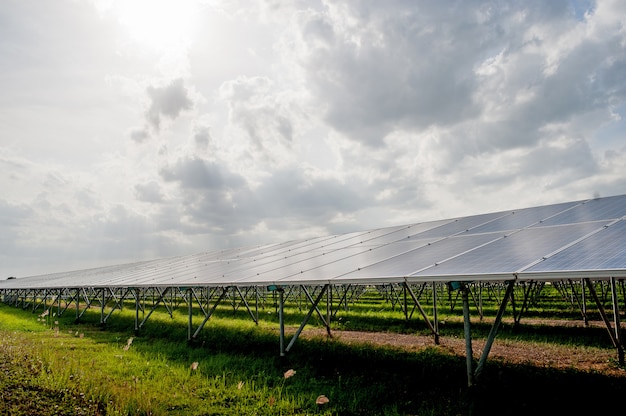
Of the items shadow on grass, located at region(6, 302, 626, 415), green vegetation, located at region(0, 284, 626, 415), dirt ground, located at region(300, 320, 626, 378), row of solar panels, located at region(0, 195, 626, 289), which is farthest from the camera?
dirt ground, located at region(300, 320, 626, 378)

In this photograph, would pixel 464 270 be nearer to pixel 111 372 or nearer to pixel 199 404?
pixel 199 404

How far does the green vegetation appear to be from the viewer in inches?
292

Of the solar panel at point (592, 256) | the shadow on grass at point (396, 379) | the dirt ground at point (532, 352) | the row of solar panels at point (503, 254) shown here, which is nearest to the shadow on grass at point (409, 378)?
the shadow on grass at point (396, 379)

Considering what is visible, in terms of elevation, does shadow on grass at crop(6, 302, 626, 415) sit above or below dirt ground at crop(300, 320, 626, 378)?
above

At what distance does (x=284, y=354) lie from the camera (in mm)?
11500

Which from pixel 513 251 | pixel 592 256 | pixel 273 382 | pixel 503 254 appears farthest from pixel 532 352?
pixel 273 382

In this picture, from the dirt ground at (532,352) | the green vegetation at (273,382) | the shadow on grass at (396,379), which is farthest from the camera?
the dirt ground at (532,352)

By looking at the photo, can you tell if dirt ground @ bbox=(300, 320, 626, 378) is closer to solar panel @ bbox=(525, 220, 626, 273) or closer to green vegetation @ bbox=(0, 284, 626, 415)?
green vegetation @ bbox=(0, 284, 626, 415)

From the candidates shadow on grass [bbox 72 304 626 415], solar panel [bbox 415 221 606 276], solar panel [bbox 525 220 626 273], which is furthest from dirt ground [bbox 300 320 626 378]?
solar panel [bbox 525 220 626 273]

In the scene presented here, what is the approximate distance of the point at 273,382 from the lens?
917 centimetres

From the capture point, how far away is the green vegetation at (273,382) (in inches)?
292

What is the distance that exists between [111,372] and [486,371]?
8.82 metres

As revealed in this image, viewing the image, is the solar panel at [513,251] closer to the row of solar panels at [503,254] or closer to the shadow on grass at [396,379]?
the row of solar panels at [503,254]

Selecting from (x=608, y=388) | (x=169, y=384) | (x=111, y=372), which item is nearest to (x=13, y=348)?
(x=111, y=372)
